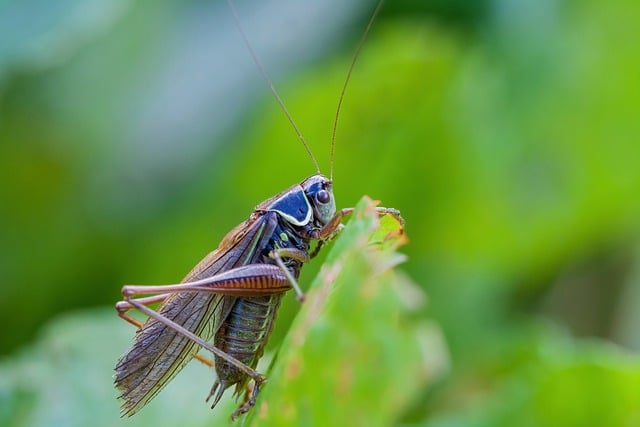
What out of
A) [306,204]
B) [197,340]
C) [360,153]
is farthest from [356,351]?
[360,153]

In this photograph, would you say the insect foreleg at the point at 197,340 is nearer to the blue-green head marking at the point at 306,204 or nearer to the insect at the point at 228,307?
the insect at the point at 228,307

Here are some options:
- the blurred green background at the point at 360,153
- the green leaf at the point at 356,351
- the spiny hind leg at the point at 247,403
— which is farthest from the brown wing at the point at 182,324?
the green leaf at the point at 356,351

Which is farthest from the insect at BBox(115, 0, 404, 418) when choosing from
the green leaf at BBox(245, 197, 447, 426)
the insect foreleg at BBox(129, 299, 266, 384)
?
the green leaf at BBox(245, 197, 447, 426)

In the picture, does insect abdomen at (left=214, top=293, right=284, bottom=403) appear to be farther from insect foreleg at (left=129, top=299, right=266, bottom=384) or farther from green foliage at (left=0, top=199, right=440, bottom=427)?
green foliage at (left=0, top=199, right=440, bottom=427)

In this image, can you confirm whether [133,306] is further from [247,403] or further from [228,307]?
[247,403]

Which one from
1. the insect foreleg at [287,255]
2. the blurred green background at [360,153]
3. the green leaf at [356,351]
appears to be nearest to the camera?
the green leaf at [356,351]
